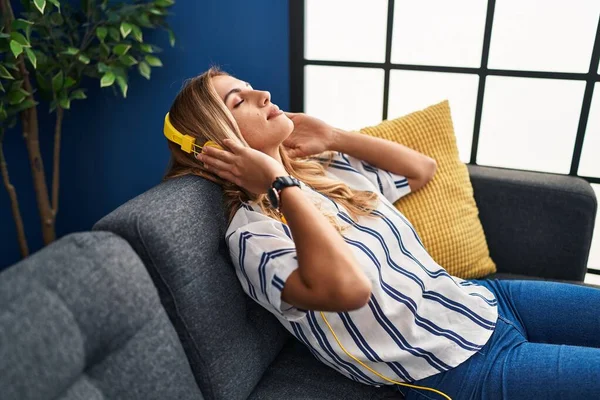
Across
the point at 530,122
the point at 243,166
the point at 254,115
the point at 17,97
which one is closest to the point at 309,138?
the point at 254,115

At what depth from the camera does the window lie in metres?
2.01

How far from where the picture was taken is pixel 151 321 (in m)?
1.03

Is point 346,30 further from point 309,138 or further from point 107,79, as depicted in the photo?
point 107,79

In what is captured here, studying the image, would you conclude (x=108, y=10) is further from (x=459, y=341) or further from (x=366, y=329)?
(x=459, y=341)

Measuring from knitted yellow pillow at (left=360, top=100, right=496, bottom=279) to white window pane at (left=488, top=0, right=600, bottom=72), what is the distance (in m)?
0.45

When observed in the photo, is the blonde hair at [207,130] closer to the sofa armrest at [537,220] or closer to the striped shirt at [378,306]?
the striped shirt at [378,306]

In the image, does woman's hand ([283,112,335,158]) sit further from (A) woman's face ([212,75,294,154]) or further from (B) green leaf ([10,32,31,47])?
(B) green leaf ([10,32,31,47])

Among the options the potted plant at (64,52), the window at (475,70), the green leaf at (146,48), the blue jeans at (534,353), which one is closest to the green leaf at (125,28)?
the potted plant at (64,52)

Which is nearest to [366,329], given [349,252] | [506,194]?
[349,252]

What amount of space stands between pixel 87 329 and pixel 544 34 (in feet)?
6.03

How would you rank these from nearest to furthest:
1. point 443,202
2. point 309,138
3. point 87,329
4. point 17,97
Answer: point 87,329 → point 309,138 → point 443,202 → point 17,97

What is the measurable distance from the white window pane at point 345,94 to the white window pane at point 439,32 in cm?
15

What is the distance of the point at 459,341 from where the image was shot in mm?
1283

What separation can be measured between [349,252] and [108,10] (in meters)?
1.53
